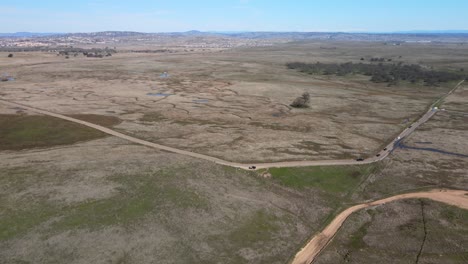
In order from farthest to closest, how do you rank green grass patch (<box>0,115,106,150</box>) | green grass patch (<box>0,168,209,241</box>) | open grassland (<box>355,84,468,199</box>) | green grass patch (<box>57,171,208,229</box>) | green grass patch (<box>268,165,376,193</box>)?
green grass patch (<box>0,115,106,150</box>), green grass patch (<box>268,165,376,193</box>), open grassland (<box>355,84,468,199</box>), green grass patch (<box>57,171,208,229</box>), green grass patch (<box>0,168,209,241</box>)

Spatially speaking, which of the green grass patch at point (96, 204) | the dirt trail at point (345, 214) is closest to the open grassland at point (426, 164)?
the dirt trail at point (345, 214)

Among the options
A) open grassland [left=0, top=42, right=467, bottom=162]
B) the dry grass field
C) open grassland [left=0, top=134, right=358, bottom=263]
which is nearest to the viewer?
open grassland [left=0, top=134, right=358, bottom=263]

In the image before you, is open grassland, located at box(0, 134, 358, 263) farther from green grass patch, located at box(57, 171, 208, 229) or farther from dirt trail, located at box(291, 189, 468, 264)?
dirt trail, located at box(291, 189, 468, 264)

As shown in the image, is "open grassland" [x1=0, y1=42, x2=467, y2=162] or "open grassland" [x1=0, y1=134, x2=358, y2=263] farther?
"open grassland" [x1=0, y1=42, x2=467, y2=162]

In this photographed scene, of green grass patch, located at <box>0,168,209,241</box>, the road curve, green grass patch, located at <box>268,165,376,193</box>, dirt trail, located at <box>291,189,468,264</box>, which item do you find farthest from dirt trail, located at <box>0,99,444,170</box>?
dirt trail, located at <box>291,189,468,264</box>

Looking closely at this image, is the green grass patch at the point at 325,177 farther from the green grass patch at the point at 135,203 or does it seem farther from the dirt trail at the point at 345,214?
the green grass patch at the point at 135,203

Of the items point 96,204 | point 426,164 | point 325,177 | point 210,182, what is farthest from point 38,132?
point 426,164
